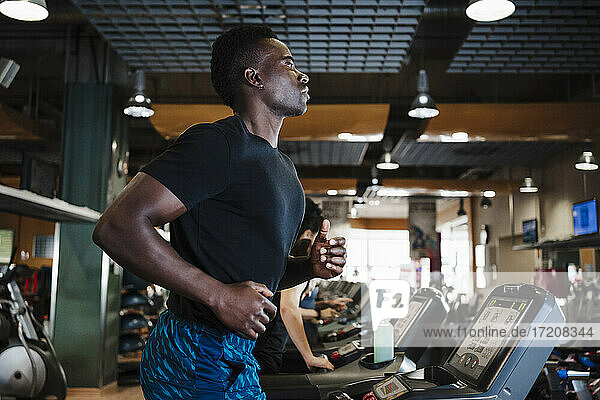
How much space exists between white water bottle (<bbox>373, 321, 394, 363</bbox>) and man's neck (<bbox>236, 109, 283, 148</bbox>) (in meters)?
1.51

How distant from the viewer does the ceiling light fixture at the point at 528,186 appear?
9.73 metres

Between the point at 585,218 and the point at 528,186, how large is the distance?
3.42 meters

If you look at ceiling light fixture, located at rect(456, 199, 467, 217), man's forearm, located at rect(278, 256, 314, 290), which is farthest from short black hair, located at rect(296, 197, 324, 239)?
ceiling light fixture, located at rect(456, 199, 467, 217)

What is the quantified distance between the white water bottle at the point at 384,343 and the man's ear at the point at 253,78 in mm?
1554

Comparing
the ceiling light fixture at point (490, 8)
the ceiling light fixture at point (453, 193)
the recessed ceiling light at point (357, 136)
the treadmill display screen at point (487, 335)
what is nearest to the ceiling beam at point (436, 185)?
the ceiling light fixture at point (453, 193)

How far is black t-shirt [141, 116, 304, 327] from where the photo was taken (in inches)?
35.3

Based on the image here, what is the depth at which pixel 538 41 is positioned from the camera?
4902 mm

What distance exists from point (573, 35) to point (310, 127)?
250cm

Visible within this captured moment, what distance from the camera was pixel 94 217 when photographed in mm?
5047

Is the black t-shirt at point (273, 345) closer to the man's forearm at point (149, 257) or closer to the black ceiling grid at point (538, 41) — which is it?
the man's forearm at point (149, 257)

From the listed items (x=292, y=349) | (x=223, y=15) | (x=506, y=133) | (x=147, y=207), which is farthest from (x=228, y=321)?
(x=506, y=133)

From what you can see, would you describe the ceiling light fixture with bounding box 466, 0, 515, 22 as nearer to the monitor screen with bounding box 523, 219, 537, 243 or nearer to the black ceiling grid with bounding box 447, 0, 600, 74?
the black ceiling grid with bounding box 447, 0, 600, 74

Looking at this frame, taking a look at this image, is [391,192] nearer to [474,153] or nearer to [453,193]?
[453,193]

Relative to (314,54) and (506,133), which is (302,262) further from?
(506,133)
